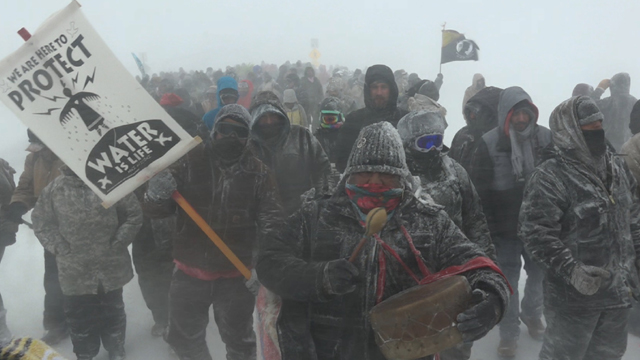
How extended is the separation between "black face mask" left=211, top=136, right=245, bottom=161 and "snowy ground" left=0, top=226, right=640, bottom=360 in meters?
2.17

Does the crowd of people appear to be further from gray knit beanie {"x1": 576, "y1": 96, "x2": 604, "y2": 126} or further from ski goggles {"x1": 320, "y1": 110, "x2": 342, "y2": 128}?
ski goggles {"x1": 320, "y1": 110, "x2": 342, "y2": 128}

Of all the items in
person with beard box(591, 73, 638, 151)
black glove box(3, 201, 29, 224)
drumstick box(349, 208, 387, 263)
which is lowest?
person with beard box(591, 73, 638, 151)

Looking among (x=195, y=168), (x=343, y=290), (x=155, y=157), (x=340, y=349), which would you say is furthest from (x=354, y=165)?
(x=195, y=168)

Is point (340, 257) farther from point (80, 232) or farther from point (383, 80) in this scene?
point (383, 80)

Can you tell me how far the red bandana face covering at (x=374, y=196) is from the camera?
2.01 metres

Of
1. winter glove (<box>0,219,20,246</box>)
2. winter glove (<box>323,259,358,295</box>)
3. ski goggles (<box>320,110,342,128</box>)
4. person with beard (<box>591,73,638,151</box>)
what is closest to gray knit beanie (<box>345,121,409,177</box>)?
winter glove (<box>323,259,358,295</box>)

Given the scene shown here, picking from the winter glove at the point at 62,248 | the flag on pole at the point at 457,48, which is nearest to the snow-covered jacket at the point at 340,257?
the winter glove at the point at 62,248

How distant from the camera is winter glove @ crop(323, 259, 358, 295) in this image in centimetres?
186

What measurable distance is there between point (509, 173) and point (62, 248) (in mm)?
4041

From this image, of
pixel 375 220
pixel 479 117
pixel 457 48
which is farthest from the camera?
pixel 457 48

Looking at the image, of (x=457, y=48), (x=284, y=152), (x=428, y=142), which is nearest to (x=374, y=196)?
(x=428, y=142)

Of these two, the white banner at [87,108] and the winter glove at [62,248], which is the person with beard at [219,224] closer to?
the white banner at [87,108]

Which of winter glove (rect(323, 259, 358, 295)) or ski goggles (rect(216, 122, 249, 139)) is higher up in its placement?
ski goggles (rect(216, 122, 249, 139))

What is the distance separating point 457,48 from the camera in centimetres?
1103
